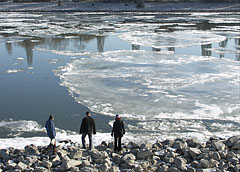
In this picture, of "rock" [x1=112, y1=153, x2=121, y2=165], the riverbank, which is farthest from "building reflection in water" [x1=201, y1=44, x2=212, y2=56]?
the riverbank

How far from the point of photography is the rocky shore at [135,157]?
25.2ft

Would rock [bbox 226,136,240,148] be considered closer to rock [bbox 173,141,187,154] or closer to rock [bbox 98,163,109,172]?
rock [bbox 173,141,187,154]

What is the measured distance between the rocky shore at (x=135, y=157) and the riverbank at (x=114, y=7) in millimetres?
72457

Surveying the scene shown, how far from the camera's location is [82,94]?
46.5 ft

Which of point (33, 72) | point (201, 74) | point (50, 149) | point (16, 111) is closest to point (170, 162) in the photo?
point (50, 149)

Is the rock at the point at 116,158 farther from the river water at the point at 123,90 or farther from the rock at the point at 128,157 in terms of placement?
the river water at the point at 123,90

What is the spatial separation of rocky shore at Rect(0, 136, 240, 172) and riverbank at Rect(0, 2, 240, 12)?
72.5 m

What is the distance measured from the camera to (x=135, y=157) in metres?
8.38

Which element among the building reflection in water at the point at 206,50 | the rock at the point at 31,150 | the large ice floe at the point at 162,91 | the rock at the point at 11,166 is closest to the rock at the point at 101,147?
the rock at the point at 31,150

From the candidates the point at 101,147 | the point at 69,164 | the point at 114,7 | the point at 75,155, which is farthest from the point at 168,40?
the point at 114,7

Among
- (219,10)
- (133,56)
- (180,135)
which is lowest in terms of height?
(180,135)

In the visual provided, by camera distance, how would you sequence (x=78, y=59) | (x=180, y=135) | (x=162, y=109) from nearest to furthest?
(x=180, y=135) → (x=162, y=109) → (x=78, y=59)

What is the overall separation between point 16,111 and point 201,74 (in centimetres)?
967

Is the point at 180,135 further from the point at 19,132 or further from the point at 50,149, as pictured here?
the point at 19,132
